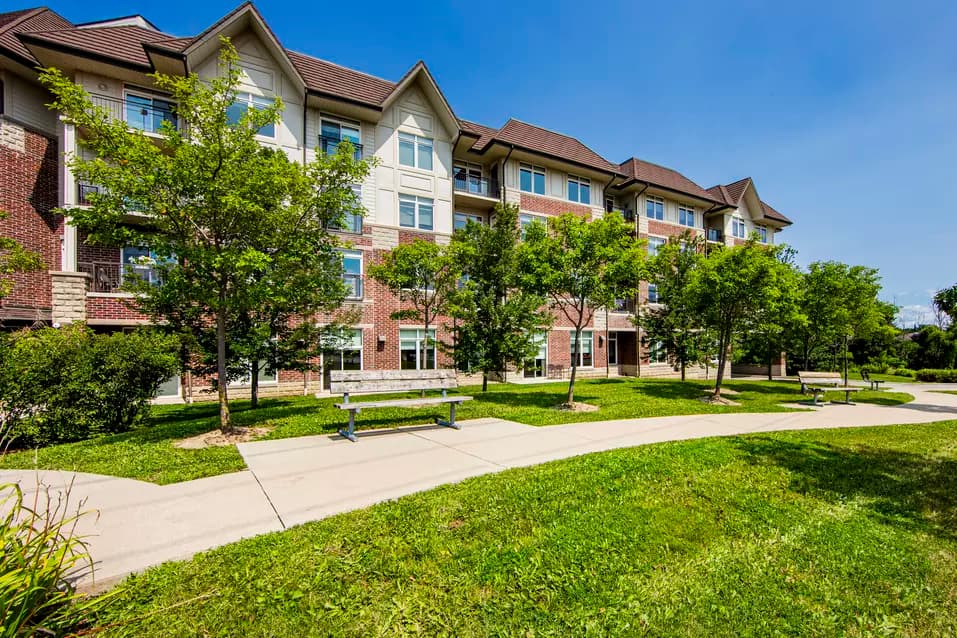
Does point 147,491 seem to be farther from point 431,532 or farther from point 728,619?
point 728,619

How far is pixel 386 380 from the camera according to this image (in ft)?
28.7

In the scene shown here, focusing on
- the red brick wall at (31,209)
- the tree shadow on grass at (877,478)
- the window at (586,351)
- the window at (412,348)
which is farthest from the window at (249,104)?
the tree shadow on grass at (877,478)

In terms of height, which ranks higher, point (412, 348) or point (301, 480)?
point (412, 348)

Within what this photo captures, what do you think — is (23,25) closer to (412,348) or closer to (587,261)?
(412,348)

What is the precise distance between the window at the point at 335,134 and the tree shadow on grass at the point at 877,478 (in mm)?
18172

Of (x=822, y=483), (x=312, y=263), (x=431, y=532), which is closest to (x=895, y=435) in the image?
(x=822, y=483)

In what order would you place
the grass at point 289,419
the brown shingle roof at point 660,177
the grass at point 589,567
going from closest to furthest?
the grass at point 589,567 < the grass at point 289,419 < the brown shingle roof at point 660,177

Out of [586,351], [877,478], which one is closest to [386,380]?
[877,478]

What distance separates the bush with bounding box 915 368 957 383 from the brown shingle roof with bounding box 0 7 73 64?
4972 centimetres

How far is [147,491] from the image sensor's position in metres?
4.78

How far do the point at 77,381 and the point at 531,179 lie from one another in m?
20.8

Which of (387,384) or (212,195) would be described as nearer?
(212,195)

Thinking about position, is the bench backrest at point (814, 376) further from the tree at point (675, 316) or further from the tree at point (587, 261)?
the tree at point (587, 261)

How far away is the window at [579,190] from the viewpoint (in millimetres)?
24375
